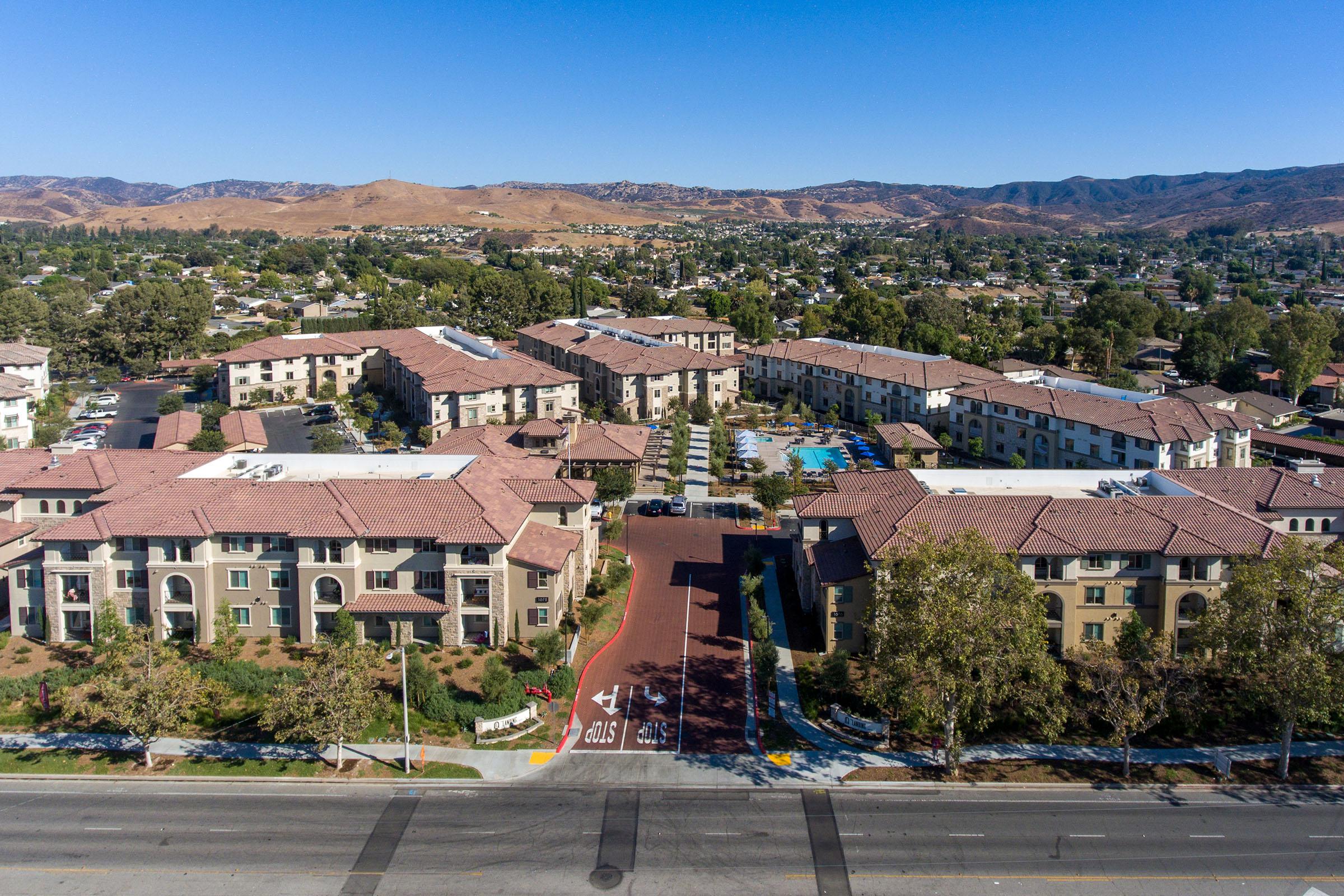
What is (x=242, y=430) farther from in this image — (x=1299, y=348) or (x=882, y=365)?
(x=1299, y=348)

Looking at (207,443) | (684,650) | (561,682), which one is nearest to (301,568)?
(561,682)

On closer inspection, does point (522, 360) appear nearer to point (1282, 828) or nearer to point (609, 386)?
point (609, 386)

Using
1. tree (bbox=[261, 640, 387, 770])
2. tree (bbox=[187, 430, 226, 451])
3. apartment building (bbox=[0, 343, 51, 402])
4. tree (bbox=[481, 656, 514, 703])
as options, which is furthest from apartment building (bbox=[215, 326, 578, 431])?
tree (bbox=[261, 640, 387, 770])

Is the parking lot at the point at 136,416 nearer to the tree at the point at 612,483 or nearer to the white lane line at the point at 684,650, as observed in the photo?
the tree at the point at 612,483

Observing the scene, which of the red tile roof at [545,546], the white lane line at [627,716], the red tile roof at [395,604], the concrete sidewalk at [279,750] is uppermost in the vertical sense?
the red tile roof at [545,546]

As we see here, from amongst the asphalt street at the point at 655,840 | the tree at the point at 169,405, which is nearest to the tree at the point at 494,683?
the asphalt street at the point at 655,840

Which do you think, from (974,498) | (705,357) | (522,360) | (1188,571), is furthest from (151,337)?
(1188,571)

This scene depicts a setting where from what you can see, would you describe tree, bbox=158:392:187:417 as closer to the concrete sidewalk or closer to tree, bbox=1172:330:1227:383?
the concrete sidewalk
